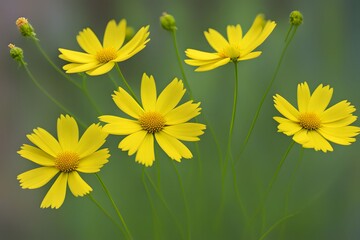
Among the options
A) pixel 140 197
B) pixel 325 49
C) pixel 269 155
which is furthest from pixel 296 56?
pixel 140 197

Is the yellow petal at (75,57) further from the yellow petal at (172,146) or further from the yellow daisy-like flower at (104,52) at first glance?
the yellow petal at (172,146)

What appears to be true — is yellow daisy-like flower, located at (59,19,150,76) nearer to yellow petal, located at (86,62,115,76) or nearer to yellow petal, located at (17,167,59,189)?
yellow petal, located at (86,62,115,76)

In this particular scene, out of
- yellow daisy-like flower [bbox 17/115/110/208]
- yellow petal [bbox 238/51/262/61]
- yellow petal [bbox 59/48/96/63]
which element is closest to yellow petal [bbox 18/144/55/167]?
yellow daisy-like flower [bbox 17/115/110/208]

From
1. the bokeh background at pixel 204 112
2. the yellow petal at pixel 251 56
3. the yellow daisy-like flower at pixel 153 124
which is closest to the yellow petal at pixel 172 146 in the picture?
the yellow daisy-like flower at pixel 153 124

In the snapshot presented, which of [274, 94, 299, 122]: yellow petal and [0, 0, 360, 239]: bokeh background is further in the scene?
[0, 0, 360, 239]: bokeh background

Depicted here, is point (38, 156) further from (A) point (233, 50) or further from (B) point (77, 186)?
(A) point (233, 50)

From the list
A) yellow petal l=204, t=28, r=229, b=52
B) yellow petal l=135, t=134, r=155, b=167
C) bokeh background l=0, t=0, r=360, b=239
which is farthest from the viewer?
bokeh background l=0, t=0, r=360, b=239

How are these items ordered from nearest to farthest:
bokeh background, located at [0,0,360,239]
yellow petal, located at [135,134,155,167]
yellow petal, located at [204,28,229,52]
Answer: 1. yellow petal, located at [135,134,155,167]
2. yellow petal, located at [204,28,229,52]
3. bokeh background, located at [0,0,360,239]
